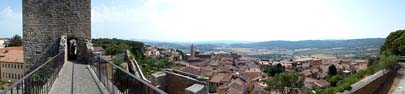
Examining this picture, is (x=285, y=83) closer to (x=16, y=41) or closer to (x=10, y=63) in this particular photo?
(x=10, y=63)

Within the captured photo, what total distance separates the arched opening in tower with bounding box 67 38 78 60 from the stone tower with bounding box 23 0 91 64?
0.26 metres

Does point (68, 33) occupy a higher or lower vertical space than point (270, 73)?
higher

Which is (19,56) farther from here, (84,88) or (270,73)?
(270,73)

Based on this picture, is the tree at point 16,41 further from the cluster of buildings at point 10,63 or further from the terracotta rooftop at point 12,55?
the cluster of buildings at point 10,63

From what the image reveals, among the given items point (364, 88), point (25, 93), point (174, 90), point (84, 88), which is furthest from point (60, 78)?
point (364, 88)

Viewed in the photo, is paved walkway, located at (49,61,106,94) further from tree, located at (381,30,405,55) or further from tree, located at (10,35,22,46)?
tree, located at (10,35,22,46)

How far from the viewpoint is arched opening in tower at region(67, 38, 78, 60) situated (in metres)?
11.7

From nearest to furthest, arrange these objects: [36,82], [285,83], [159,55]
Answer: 1. [36,82]
2. [285,83]
3. [159,55]

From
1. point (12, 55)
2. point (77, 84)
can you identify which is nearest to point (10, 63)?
point (12, 55)

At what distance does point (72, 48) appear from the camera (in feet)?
41.3

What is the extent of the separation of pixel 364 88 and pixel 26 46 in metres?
27.9

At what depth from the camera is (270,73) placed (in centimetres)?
7225

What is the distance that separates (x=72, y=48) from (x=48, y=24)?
1.87 m

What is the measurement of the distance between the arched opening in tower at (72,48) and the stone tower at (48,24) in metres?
0.26
